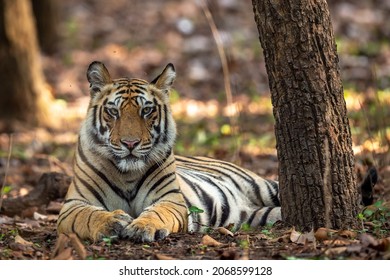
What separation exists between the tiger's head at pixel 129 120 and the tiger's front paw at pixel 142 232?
58cm

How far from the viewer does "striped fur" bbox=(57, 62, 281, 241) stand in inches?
232

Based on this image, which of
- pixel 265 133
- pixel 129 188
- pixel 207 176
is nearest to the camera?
pixel 129 188

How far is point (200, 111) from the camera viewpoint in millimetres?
13227

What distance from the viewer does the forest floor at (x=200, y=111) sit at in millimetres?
5352

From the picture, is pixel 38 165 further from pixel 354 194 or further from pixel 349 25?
pixel 349 25

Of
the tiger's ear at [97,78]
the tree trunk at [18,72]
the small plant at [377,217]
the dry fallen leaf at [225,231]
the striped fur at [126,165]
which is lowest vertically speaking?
the dry fallen leaf at [225,231]

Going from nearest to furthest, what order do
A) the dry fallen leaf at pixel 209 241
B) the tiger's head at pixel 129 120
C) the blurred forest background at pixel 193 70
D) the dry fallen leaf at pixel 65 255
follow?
the dry fallen leaf at pixel 65 255
the dry fallen leaf at pixel 209 241
the tiger's head at pixel 129 120
the blurred forest background at pixel 193 70

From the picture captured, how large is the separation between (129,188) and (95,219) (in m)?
0.53

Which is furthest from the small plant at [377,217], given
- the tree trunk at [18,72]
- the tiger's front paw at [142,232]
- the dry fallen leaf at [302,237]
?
the tree trunk at [18,72]

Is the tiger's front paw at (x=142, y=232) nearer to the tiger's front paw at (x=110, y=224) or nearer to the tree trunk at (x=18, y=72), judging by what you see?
the tiger's front paw at (x=110, y=224)

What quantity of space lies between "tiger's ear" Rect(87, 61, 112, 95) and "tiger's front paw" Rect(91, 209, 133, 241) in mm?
1038

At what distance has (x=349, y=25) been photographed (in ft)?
55.9
